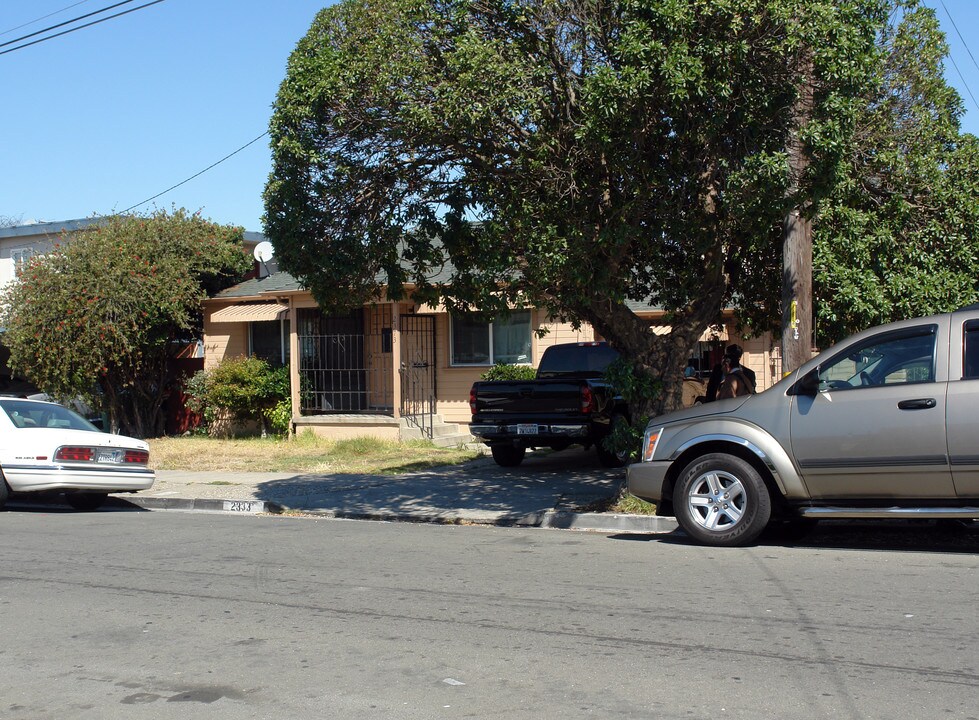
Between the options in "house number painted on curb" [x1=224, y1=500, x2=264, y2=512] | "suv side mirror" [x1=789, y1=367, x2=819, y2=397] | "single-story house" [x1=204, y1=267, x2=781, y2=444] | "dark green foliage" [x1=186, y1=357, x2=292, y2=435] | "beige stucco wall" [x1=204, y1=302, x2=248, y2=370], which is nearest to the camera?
"suv side mirror" [x1=789, y1=367, x2=819, y2=397]

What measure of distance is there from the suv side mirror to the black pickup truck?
5778 millimetres

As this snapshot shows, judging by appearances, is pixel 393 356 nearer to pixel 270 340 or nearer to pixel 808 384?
pixel 270 340

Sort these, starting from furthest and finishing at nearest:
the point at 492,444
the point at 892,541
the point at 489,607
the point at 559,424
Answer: the point at 492,444 < the point at 559,424 < the point at 892,541 < the point at 489,607

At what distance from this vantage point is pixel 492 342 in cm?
2067

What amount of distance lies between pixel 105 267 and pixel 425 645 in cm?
1632

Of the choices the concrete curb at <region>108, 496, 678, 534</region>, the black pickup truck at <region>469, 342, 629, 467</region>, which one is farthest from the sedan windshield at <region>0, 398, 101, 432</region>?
→ the black pickup truck at <region>469, 342, 629, 467</region>

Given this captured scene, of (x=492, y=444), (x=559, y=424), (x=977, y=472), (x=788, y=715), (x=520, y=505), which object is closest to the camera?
(x=788, y=715)

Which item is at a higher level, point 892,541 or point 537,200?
point 537,200

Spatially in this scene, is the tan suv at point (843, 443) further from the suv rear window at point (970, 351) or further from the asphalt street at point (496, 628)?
the asphalt street at point (496, 628)

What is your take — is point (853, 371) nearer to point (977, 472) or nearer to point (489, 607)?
point (977, 472)

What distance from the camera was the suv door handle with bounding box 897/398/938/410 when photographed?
791 cm

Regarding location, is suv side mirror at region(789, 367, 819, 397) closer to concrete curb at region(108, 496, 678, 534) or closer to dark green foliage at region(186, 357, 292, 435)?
concrete curb at region(108, 496, 678, 534)

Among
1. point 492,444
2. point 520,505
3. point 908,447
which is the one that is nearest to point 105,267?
point 492,444

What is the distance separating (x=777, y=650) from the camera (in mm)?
5652
